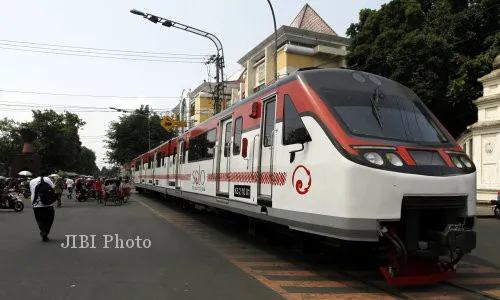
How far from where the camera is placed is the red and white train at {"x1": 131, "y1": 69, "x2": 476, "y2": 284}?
20.4 feet

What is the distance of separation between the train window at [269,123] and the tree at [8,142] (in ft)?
237

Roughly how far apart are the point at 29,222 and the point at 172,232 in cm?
575

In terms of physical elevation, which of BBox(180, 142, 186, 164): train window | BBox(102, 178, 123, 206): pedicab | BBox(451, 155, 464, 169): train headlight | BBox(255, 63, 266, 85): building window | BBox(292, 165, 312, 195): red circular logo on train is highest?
BBox(255, 63, 266, 85): building window

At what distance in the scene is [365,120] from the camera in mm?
6965

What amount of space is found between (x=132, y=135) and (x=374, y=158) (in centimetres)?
5389

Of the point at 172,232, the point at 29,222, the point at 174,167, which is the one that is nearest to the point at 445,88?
the point at 174,167

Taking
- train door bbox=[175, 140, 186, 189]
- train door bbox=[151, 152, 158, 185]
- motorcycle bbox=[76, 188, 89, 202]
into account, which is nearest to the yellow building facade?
train door bbox=[151, 152, 158, 185]

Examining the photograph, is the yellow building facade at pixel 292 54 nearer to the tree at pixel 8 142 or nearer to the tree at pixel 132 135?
the tree at pixel 132 135

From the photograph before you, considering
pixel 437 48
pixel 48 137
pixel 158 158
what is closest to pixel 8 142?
pixel 48 137

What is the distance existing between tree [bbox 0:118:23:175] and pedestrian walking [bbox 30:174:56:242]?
223 feet

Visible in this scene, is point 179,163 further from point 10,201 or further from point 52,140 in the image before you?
point 52,140

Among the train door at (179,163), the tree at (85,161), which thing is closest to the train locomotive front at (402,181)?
the train door at (179,163)

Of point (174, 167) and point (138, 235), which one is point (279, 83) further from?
point (174, 167)

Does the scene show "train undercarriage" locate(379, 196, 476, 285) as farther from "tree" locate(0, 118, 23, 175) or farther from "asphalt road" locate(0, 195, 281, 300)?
"tree" locate(0, 118, 23, 175)
